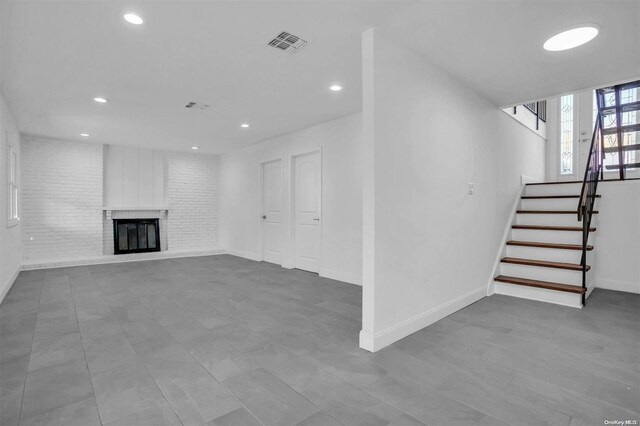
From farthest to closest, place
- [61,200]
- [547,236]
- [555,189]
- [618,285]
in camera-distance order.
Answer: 1. [61,200]
2. [555,189]
3. [547,236]
4. [618,285]

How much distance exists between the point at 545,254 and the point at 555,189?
142cm

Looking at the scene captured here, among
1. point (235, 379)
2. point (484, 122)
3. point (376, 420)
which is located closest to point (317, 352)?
point (235, 379)

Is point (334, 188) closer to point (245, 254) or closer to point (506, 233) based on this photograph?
point (506, 233)

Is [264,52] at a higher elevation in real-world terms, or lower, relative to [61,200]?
higher

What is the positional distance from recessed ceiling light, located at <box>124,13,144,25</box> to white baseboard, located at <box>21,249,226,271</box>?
5.55m

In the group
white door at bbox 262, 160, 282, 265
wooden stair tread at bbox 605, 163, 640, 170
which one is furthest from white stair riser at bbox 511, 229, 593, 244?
white door at bbox 262, 160, 282, 265

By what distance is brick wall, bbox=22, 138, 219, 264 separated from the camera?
20.3 ft

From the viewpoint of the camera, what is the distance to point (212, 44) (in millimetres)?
2742

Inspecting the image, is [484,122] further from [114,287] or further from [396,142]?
[114,287]

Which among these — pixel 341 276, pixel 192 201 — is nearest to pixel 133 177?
pixel 192 201

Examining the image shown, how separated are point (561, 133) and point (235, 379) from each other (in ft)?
25.3

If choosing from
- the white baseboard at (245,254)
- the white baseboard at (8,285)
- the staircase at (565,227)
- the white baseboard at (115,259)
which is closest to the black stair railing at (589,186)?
the staircase at (565,227)

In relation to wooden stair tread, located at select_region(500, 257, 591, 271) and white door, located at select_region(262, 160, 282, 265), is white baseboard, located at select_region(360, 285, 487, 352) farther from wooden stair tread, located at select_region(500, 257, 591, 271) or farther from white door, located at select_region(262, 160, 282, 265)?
white door, located at select_region(262, 160, 282, 265)

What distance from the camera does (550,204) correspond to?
4.70 m
